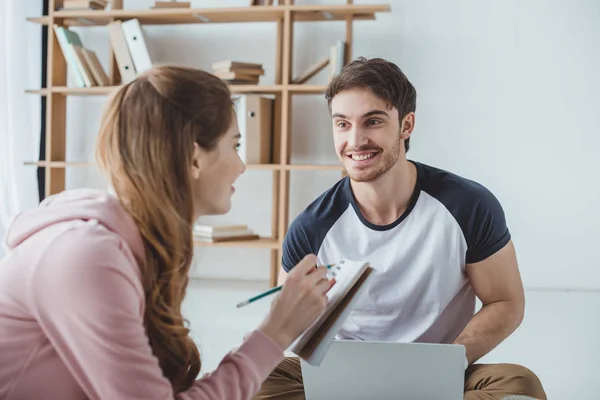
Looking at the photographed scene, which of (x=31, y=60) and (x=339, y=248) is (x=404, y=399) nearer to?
(x=339, y=248)

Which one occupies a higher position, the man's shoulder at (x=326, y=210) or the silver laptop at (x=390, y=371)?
the man's shoulder at (x=326, y=210)

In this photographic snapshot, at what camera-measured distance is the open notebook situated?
115 centimetres

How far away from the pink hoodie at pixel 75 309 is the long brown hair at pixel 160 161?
0.05 metres

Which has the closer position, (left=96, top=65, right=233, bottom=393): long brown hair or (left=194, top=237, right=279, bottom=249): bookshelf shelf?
(left=96, top=65, right=233, bottom=393): long brown hair

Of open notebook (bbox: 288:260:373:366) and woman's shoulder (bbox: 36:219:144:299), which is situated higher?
woman's shoulder (bbox: 36:219:144:299)

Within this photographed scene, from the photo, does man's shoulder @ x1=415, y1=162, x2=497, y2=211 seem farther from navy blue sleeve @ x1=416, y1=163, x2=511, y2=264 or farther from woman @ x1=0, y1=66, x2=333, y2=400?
woman @ x1=0, y1=66, x2=333, y2=400

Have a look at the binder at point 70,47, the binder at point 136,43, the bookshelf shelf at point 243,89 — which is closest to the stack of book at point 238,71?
the bookshelf shelf at point 243,89

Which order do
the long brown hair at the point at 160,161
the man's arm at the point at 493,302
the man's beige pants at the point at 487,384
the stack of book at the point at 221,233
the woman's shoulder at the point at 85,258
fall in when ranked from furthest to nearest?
the stack of book at the point at 221,233, the man's arm at the point at 493,302, the man's beige pants at the point at 487,384, the long brown hair at the point at 160,161, the woman's shoulder at the point at 85,258

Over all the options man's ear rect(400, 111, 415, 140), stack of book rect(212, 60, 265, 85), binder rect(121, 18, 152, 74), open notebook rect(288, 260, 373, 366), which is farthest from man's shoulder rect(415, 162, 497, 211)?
binder rect(121, 18, 152, 74)

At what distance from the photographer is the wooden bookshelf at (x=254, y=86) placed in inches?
154

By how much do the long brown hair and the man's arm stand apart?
2.96 feet

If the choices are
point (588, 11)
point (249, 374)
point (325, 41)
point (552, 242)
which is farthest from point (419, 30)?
point (249, 374)

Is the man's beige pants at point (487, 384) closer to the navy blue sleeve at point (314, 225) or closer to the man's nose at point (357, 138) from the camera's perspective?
the navy blue sleeve at point (314, 225)

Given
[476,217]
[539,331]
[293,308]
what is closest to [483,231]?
[476,217]
